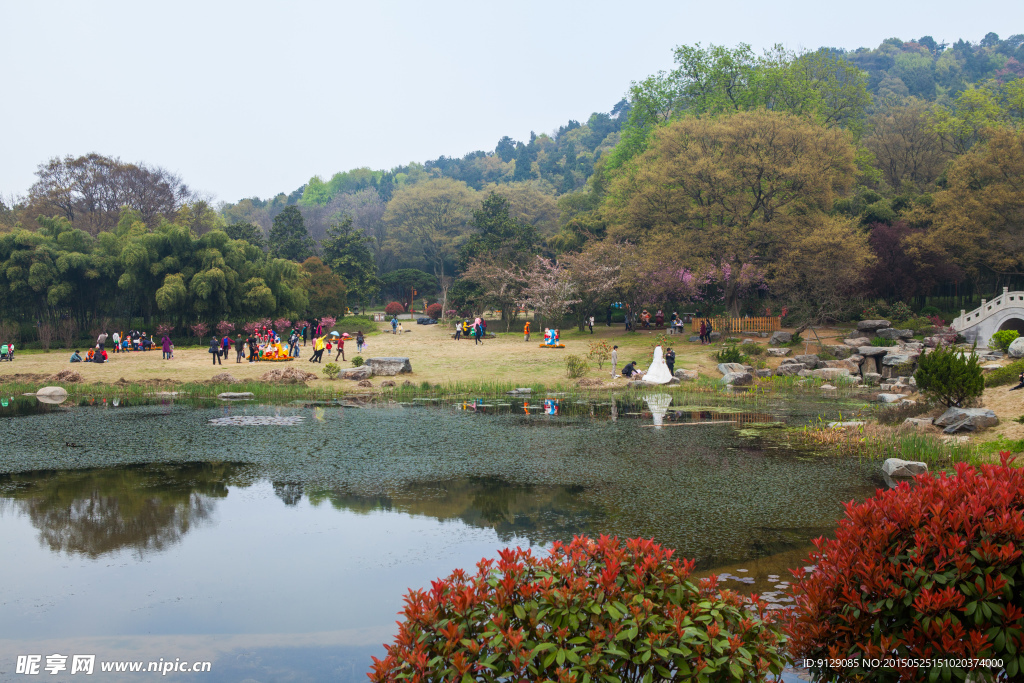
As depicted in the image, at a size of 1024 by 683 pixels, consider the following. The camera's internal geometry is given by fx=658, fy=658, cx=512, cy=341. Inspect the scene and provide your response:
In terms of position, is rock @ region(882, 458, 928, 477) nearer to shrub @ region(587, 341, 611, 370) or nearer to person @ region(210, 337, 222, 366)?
shrub @ region(587, 341, 611, 370)

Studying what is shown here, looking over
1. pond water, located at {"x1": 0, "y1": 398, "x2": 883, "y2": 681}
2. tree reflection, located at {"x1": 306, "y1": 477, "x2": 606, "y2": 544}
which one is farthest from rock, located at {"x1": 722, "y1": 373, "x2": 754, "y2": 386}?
tree reflection, located at {"x1": 306, "y1": 477, "x2": 606, "y2": 544}

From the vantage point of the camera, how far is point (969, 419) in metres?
13.1

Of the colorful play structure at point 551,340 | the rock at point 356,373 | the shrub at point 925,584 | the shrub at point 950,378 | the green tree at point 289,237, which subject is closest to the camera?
the shrub at point 925,584

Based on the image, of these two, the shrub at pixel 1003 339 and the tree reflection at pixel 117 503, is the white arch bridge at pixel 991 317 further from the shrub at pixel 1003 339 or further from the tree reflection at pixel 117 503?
the tree reflection at pixel 117 503

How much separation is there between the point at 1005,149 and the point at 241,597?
43020 mm

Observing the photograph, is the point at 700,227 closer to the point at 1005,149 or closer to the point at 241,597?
the point at 1005,149

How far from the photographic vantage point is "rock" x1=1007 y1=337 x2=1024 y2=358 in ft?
74.8

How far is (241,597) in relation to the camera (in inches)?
264

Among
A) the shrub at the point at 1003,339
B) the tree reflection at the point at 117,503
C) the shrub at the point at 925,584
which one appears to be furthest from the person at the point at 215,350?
the shrub at the point at 1003,339

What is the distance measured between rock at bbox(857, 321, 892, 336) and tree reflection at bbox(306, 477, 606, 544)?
29417mm

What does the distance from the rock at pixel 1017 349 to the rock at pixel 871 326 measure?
1057cm

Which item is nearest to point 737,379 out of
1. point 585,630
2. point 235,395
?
point 235,395

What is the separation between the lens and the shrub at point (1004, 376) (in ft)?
Answer: 57.6

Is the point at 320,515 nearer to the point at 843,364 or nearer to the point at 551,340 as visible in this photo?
the point at 843,364
